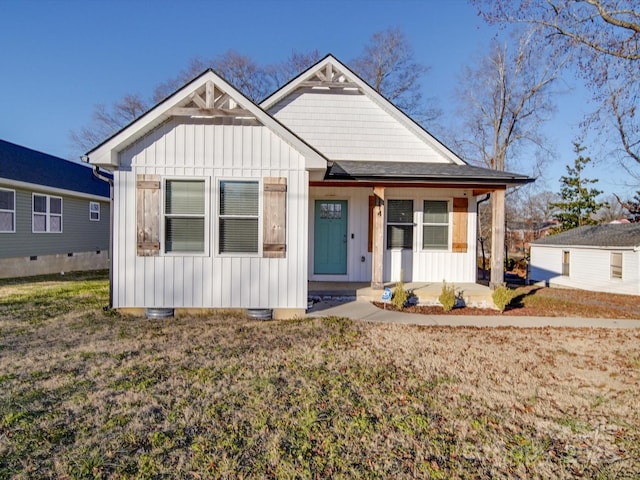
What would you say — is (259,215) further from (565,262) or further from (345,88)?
(565,262)

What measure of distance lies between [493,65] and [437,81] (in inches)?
133

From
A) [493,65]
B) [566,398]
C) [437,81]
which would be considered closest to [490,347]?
[566,398]

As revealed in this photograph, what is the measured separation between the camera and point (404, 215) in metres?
8.87

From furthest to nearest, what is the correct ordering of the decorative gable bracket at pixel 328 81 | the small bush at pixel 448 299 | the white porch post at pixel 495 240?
the decorative gable bracket at pixel 328 81, the white porch post at pixel 495 240, the small bush at pixel 448 299

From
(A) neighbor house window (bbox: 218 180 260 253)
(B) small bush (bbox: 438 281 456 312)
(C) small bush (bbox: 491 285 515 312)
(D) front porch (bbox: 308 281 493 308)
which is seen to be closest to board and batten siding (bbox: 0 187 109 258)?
(A) neighbor house window (bbox: 218 180 260 253)

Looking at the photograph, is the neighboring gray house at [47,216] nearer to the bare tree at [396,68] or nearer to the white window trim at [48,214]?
the white window trim at [48,214]

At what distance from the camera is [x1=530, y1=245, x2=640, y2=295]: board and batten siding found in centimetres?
1172

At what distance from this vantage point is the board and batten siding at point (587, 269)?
38.4ft

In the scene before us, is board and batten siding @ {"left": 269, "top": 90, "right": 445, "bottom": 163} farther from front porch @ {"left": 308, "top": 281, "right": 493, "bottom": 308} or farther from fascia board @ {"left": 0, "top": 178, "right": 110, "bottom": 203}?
fascia board @ {"left": 0, "top": 178, "right": 110, "bottom": 203}

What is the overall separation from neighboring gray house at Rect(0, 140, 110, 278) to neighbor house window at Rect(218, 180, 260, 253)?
9.01 m

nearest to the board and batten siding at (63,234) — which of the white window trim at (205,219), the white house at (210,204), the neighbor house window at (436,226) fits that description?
the white house at (210,204)

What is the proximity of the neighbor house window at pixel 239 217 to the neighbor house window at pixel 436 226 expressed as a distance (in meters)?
4.76

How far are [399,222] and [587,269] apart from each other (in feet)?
31.8

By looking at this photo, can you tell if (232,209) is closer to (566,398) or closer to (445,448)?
(445,448)
